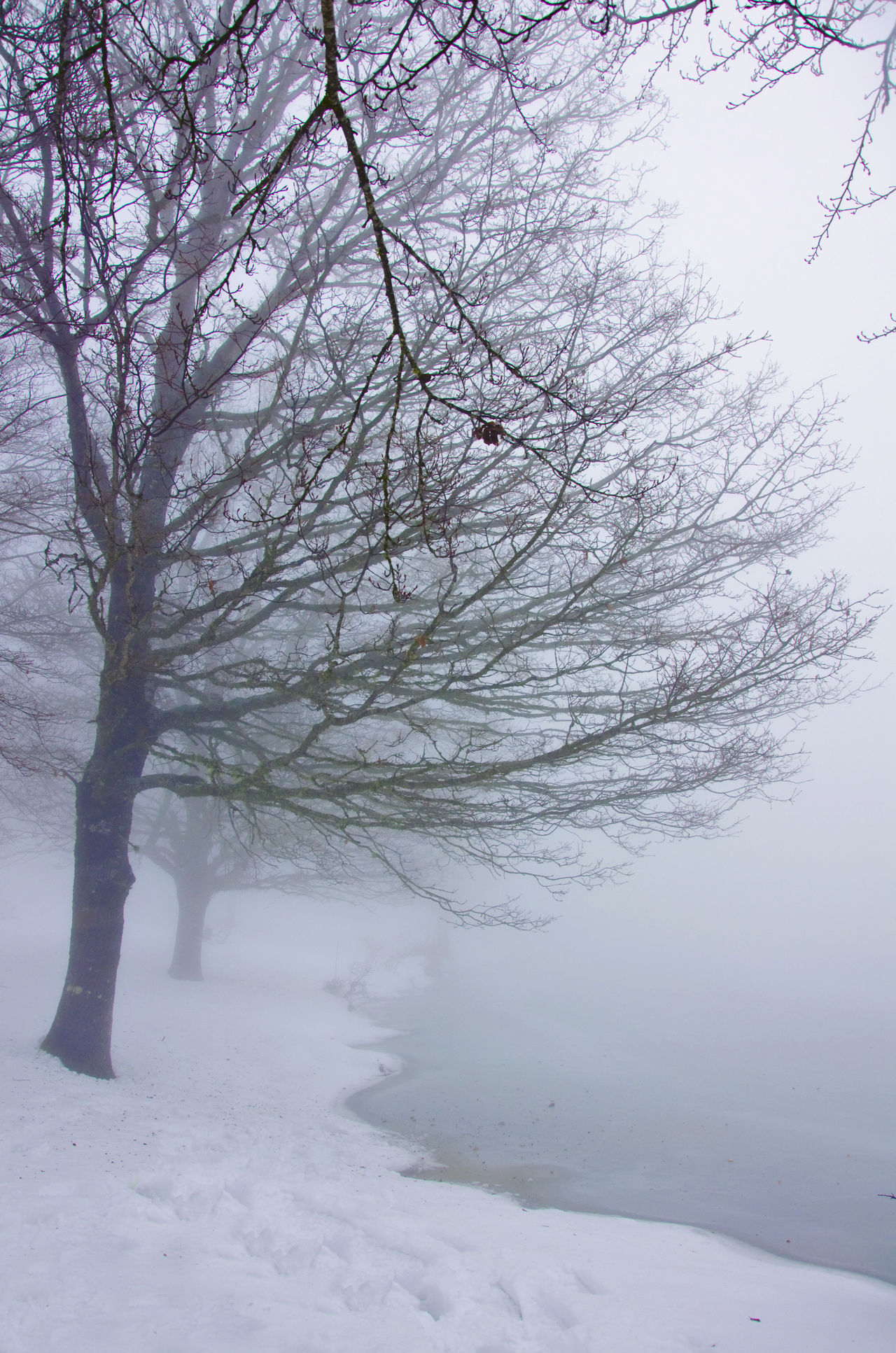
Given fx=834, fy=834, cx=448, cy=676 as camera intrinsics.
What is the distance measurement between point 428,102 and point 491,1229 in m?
9.85

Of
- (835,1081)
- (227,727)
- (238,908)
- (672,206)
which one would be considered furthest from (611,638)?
(238,908)

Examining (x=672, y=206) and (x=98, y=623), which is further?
(x=672, y=206)

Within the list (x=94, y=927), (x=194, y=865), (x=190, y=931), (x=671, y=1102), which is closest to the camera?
(x=94, y=927)

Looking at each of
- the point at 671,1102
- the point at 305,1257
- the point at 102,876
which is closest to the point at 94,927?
the point at 102,876

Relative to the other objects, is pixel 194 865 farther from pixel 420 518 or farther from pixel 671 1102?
pixel 420 518

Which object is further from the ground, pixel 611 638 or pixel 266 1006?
pixel 611 638

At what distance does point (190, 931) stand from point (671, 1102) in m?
10.2

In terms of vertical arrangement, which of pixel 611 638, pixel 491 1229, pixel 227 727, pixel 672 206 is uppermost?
pixel 672 206

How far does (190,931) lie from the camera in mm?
17641

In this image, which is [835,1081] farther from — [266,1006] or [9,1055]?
[9,1055]

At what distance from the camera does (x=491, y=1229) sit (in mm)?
5211

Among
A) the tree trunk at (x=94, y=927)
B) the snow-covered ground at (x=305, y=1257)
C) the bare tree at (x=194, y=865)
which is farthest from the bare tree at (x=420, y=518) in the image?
the bare tree at (x=194, y=865)

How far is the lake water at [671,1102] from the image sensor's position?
26.2 ft

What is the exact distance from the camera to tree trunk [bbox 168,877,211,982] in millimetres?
17422
